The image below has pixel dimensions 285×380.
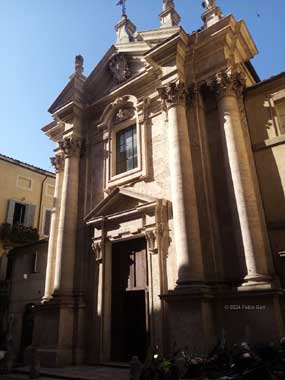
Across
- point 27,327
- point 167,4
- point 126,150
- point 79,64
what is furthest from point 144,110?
point 27,327

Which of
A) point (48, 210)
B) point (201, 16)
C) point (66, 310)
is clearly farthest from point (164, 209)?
point (48, 210)

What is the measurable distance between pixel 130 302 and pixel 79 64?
34.4ft

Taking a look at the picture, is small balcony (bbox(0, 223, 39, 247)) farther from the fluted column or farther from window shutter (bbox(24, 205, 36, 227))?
the fluted column

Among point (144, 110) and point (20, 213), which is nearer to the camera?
point (144, 110)

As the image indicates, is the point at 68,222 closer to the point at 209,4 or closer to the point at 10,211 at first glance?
the point at 209,4

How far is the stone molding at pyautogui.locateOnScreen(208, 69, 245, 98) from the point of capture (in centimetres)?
→ 985

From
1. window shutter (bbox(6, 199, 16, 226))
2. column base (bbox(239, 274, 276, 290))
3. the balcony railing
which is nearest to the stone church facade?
column base (bbox(239, 274, 276, 290))

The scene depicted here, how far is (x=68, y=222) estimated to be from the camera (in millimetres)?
12195

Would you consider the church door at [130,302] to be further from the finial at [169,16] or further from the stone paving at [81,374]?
the finial at [169,16]

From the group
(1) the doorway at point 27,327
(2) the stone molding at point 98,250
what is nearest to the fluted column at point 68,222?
(2) the stone molding at point 98,250

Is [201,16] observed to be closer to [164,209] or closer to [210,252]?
[164,209]

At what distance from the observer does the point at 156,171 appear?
35.7ft

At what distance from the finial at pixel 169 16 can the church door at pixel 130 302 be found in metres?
8.04

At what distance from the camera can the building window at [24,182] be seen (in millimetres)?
22775
